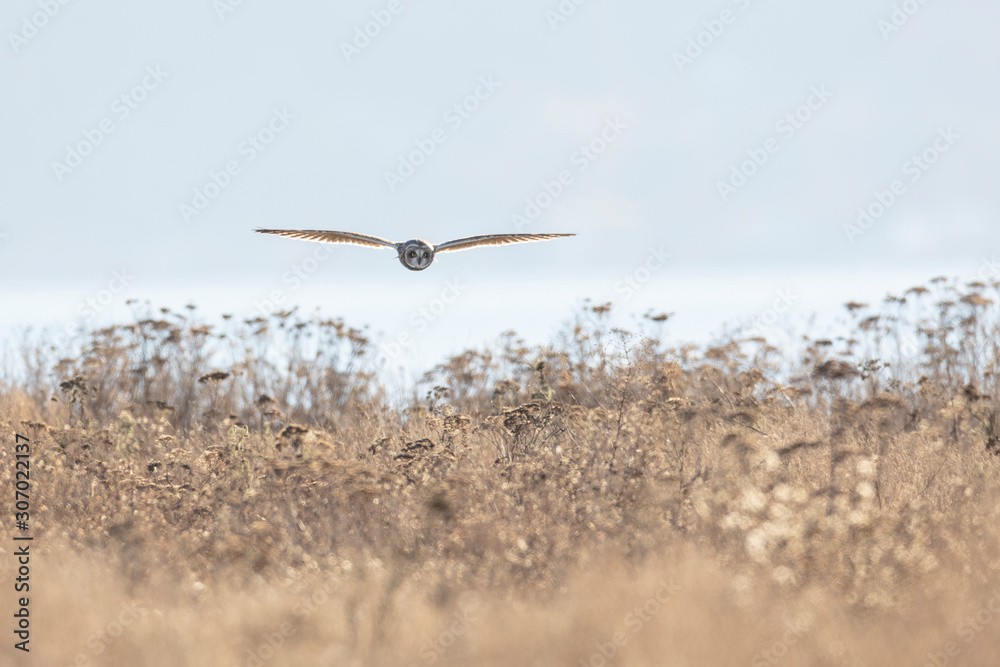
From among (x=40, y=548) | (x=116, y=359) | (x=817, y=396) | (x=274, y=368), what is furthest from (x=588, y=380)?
(x=116, y=359)

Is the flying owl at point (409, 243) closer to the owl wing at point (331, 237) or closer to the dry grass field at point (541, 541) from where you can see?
the owl wing at point (331, 237)

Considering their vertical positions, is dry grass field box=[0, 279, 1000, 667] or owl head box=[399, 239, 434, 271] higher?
owl head box=[399, 239, 434, 271]

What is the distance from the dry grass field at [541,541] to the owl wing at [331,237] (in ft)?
5.92

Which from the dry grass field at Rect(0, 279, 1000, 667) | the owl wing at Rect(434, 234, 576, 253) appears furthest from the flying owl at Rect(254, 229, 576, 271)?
the dry grass field at Rect(0, 279, 1000, 667)

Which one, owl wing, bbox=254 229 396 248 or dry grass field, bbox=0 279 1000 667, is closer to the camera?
dry grass field, bbox=0 279 1000 667

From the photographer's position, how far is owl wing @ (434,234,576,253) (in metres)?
8.25

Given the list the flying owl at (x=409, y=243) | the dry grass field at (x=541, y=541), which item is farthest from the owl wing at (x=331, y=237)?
the dry grass field at (x=541, y=541)

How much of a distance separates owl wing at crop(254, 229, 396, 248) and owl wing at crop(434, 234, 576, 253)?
53 centimetres

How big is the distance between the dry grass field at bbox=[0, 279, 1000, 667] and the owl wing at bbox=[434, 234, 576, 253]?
1401 mm

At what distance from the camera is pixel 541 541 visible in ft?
17.8

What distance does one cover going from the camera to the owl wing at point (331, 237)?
8164mm

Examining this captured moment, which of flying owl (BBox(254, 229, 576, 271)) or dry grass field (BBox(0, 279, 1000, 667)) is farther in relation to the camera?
flying owl (BBox(254, 229, 576, 271))

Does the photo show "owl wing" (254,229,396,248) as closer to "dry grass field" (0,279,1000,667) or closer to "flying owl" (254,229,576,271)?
"flying owl" (254,229,576,271)

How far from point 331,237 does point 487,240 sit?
5.17 feet
